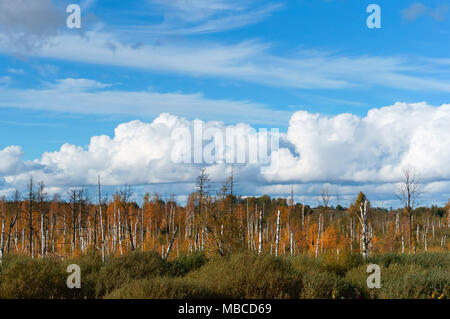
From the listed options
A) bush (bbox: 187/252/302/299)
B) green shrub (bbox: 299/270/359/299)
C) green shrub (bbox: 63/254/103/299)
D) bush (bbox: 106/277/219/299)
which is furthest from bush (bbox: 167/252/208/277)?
green shrub (bbox: 299/270/359/299)

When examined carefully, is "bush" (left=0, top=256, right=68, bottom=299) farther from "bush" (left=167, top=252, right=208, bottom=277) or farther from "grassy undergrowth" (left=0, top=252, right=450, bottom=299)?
"bush" (left=167, top=252, right=208, bottom=277)

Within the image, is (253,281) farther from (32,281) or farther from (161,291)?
(32,281)

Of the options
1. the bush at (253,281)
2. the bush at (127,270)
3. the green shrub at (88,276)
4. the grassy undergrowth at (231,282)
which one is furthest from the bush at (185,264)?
the bush at (253,281)

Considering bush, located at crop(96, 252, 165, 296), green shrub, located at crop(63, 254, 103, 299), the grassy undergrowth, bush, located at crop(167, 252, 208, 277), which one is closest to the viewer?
the grassy undergrowth

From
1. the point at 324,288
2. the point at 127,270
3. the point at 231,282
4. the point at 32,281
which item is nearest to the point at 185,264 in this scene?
the point at 127,270

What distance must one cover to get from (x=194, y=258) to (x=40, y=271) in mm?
8320

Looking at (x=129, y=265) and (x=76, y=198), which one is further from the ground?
(x=76, y=198)

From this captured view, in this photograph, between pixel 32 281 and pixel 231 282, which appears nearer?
pixel 231 282

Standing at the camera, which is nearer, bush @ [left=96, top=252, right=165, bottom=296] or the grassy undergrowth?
the grassy undergrowth

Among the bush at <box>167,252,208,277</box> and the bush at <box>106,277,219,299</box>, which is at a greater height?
the bush at <box>106,277,219,299</box>
